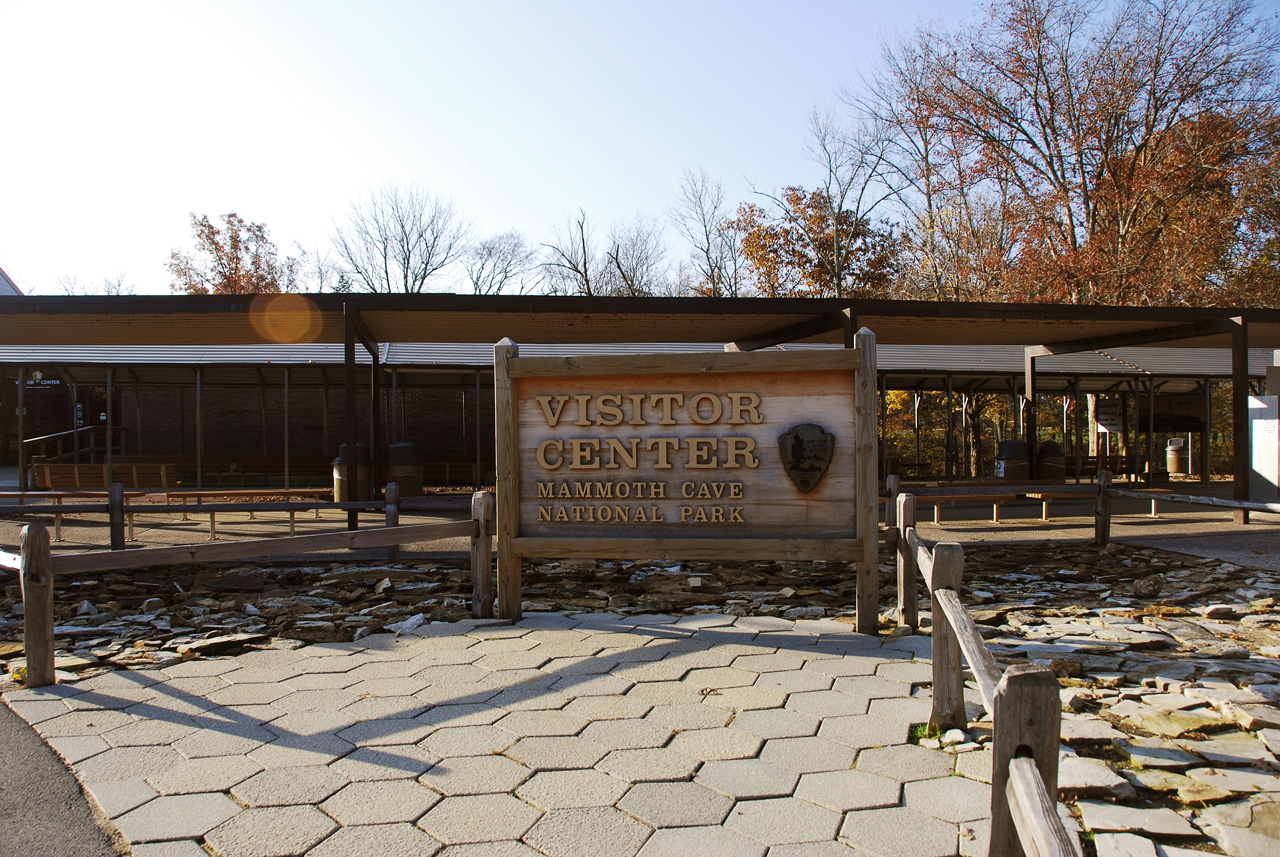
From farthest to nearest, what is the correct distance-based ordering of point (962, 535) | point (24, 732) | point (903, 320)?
point (903, 320)
point (962, 535)
point (24, 732)

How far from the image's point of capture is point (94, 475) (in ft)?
49.1

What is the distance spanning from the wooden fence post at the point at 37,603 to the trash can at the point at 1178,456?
88.2 ft

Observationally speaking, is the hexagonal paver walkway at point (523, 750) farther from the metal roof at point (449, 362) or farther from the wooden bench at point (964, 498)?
the metal roof at point (449, 362)

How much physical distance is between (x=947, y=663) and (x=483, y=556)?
10.5 ft

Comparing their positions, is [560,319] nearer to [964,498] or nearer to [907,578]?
[964,498]

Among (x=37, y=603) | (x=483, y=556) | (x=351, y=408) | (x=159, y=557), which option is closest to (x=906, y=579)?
(x=483, y=556)

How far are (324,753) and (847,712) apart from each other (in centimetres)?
224

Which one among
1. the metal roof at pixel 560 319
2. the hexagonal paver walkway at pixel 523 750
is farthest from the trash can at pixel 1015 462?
the hexagonal paver walkway at pixel 523 750

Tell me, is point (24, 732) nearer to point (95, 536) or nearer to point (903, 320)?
point (95, 536)

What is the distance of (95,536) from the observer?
34.9 ft

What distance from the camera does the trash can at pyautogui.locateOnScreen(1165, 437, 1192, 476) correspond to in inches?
931

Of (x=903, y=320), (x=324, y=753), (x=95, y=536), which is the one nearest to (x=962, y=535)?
(x=903, y=320)

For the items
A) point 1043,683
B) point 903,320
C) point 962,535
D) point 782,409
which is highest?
point 903,320

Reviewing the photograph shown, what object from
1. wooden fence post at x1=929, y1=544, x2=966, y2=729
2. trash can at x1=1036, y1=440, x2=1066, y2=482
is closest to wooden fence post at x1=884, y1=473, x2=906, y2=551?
wooden fence post at x1=929, y1=544, x2=966, y2=729
